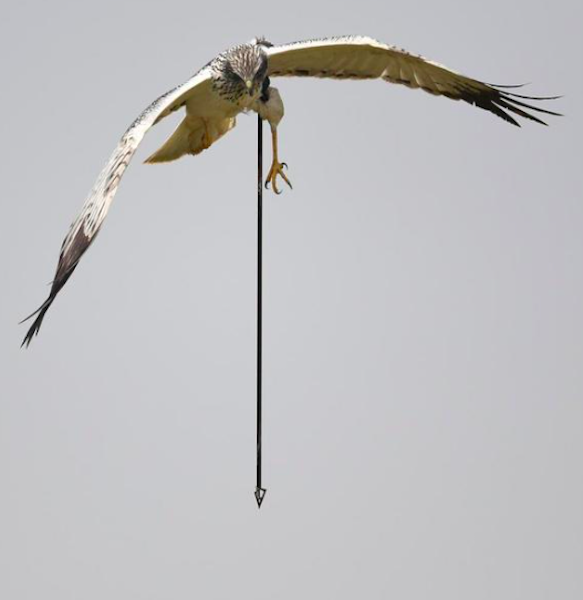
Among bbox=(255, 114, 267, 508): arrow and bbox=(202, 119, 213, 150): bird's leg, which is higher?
bbox=(202, 119, 213, 150): bird's leg

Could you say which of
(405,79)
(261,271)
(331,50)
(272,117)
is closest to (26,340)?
A: (261,271)

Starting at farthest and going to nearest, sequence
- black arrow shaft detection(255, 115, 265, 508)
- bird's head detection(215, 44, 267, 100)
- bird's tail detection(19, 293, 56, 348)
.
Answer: black arrow shaft detection(255, 115, 265, 508)
bird's head detection(215, 44, 267, 100)
bird's tail detection(19, 293, 56, 348)

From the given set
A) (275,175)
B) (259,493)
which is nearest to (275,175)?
(275,175)

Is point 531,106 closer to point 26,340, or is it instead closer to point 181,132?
point 181,132

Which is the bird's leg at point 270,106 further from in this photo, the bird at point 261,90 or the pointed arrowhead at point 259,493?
the pointed arrowhead at point 259,493

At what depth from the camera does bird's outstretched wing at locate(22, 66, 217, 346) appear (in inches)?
98.3

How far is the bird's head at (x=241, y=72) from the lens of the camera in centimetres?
313

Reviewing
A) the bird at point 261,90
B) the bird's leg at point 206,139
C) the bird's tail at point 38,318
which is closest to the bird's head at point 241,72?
the bird at point 261,90

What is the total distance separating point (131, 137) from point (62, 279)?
434mm

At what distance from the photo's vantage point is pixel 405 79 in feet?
11.7

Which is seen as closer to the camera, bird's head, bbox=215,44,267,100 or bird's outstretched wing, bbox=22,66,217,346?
bird's outstretched wing, bbox=22,66,217,346

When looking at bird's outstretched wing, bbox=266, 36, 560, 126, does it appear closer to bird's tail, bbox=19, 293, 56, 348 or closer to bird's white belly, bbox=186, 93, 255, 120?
bird's white belly, bbox=186, 93, 255, 120

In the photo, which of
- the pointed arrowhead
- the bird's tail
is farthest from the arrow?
the bird's tail

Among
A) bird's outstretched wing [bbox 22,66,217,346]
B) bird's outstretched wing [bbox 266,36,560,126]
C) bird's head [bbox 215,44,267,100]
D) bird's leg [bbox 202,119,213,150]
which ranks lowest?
bird's outstretched wing [bbox 22,66,217,346]
